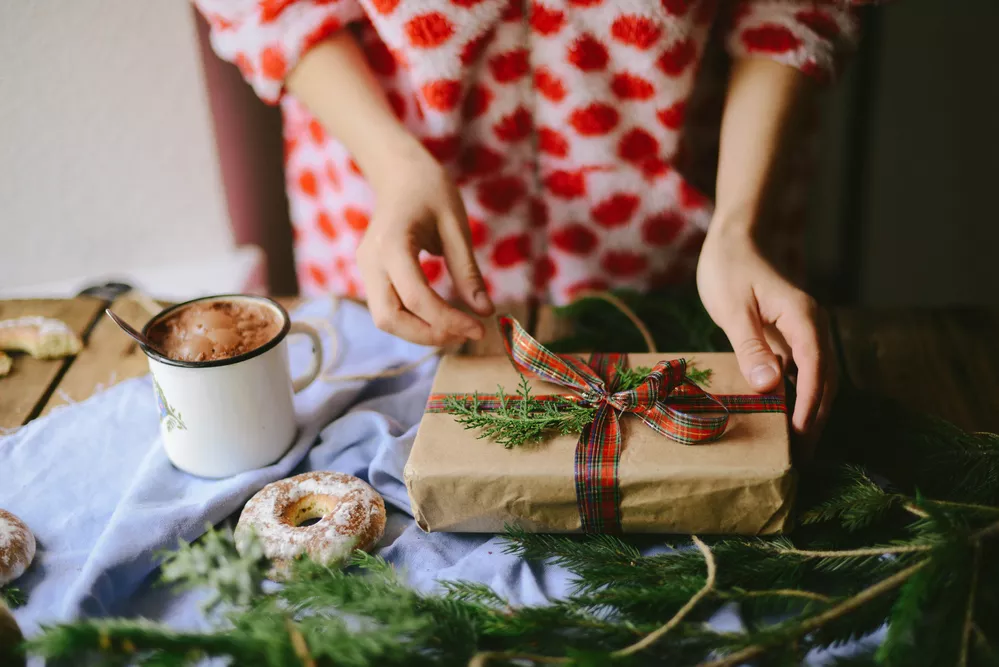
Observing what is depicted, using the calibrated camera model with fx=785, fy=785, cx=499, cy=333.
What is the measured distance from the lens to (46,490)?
938 mm

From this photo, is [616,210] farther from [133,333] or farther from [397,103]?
[133,333]

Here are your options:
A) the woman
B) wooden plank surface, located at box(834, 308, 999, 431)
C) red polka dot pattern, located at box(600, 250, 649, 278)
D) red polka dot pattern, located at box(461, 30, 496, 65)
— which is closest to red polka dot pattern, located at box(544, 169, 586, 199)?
the woman

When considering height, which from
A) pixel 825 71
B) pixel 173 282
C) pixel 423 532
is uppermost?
pixel 825 71

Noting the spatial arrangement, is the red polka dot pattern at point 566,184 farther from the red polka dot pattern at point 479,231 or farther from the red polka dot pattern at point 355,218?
the red polka dot pattern at point 355,218

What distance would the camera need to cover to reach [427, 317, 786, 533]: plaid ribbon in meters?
0.80

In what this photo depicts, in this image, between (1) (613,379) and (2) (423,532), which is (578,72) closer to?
(1) (613,379)

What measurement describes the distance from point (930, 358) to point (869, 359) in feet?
0.29

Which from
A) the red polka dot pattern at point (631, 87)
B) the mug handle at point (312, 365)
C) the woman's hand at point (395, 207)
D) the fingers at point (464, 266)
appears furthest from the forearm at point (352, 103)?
the red polka dot pattern at point (631, 87)

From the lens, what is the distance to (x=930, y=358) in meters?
1.12

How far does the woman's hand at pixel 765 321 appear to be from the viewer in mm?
870

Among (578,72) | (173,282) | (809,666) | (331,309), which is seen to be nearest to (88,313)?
(331,309)

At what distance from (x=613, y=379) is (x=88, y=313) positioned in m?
0.88

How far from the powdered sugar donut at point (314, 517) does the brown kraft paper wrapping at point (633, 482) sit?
0.06 metres

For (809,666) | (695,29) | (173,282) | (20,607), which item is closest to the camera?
(809,666)
